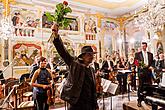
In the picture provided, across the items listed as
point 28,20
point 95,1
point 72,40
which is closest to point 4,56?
point 28,20

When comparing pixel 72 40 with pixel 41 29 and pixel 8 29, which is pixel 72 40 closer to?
pixel 41 29

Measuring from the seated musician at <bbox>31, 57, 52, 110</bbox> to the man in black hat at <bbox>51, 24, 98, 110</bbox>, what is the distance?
1.63 meters

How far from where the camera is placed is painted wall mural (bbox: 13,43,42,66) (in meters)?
9.47

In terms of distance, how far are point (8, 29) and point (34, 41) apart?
1906 millimetres

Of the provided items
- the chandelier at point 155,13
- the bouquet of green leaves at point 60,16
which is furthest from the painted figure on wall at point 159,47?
the bouquet of green leaves at point 60,16

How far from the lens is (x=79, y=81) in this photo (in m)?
2.33

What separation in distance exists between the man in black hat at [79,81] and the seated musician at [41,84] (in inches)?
64.0

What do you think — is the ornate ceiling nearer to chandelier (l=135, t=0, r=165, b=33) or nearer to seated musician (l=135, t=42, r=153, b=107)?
chandelier (l=135, t=0, r=165, b=33)

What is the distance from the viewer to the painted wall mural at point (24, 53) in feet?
31.1

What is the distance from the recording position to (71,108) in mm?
2373

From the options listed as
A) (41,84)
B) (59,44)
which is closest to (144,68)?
(41,84)

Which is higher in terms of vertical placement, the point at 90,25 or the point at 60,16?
the point at 90,25

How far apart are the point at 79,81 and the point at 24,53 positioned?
7.93 metres

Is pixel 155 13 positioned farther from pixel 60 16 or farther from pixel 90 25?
pixel 90 25
